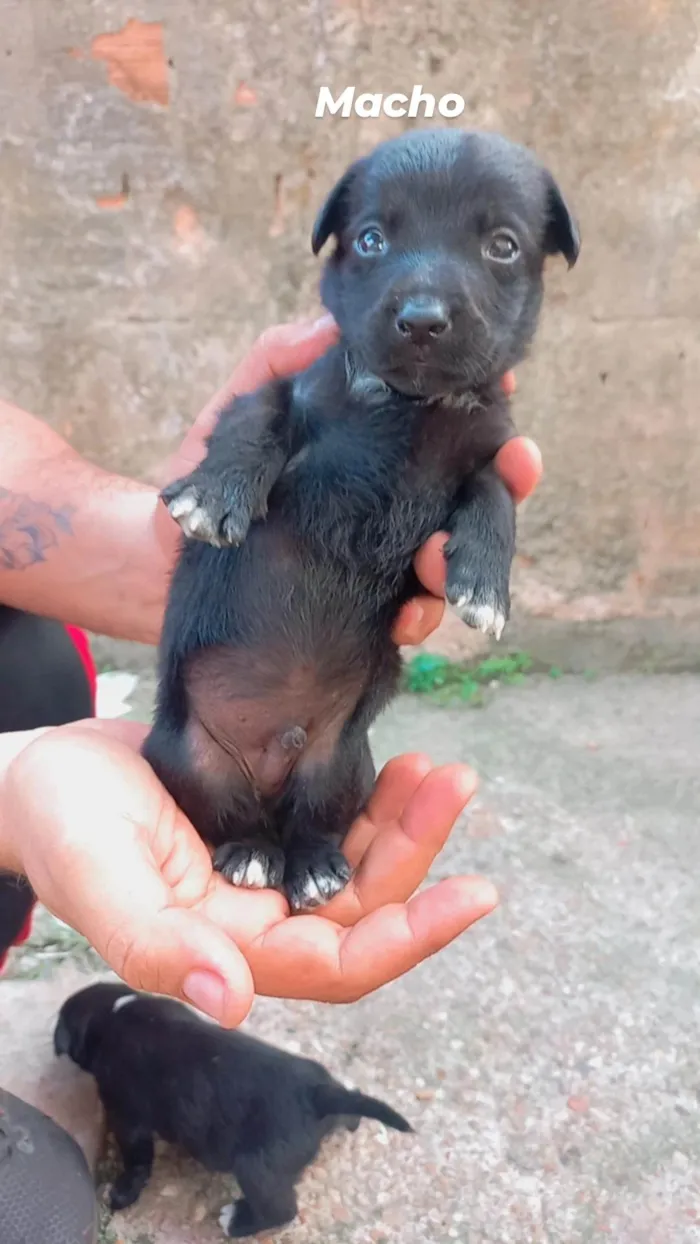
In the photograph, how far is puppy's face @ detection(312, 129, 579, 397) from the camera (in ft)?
5.34

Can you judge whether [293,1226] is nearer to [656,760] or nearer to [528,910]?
[528,910]

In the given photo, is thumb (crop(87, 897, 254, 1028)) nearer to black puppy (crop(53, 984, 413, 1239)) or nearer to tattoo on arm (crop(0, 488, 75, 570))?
black puppy (crop(53, 984, 413, 1239))

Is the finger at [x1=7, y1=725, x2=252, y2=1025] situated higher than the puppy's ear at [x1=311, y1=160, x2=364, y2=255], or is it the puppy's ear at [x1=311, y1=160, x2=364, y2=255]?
the puppy's ear at [x1=311, y1=160, x2=364, y2=255]

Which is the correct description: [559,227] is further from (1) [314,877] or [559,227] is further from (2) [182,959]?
(2) [182,959]

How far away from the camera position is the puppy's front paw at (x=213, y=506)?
1721 mm

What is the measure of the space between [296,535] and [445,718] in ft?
7.88

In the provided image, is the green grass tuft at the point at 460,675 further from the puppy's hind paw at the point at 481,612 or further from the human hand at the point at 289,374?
the puppy's hind paw at the point at 481,612

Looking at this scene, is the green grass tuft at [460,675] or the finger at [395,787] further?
the green grass tuft at [460,675]

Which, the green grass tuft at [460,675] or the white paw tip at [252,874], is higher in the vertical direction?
the white paw tip at [252,874]

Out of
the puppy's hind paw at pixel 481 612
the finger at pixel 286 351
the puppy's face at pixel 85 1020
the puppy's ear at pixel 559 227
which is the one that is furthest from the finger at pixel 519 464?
the puppy's face at pixel 85 1020

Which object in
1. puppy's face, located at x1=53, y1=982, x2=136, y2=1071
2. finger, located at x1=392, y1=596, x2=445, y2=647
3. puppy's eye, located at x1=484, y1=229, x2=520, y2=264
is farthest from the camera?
puppy's face, located at x1=53, y1=982, x2=136, y2=1071

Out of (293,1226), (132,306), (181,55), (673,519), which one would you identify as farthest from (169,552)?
(673,519)

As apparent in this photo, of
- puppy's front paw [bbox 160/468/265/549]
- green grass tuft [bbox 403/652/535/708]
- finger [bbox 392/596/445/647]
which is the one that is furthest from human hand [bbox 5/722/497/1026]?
green grass tuft [bbox 403/652/535/708]

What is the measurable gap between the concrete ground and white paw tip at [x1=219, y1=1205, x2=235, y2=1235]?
5 cm
